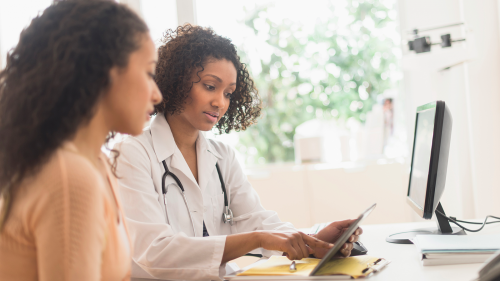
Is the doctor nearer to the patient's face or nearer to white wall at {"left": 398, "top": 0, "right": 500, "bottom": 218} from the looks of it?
the patient's face

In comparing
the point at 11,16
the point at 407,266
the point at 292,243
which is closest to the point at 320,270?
the point at 292,243

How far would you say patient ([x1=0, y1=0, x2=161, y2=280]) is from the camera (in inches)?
24.9

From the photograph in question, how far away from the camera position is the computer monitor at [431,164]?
1.21 meters

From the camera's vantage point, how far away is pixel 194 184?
142 centimetres

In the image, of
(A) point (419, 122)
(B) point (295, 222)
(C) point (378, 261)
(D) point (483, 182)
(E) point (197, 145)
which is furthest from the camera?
(B) point (295, 222)

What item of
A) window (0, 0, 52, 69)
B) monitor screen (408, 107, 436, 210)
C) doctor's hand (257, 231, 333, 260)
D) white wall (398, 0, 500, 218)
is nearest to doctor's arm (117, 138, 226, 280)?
doctor's hand (257, 231, 333, 260)

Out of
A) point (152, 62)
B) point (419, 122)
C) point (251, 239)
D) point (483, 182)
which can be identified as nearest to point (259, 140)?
point (483, 182)

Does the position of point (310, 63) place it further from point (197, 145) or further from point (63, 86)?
point (63, 86)

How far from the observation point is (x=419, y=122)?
1.47 meters

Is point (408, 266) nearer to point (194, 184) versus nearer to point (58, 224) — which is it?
point (194, 184)

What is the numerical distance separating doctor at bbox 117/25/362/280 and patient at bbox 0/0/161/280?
1.39 ft

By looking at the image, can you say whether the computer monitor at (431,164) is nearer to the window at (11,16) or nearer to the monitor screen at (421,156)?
the monitor screen at (421,156)

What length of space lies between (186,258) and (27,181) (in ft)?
1.83

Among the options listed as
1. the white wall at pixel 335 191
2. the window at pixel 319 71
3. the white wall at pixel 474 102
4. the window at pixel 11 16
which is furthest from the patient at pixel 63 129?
the window at pixel 11 16
